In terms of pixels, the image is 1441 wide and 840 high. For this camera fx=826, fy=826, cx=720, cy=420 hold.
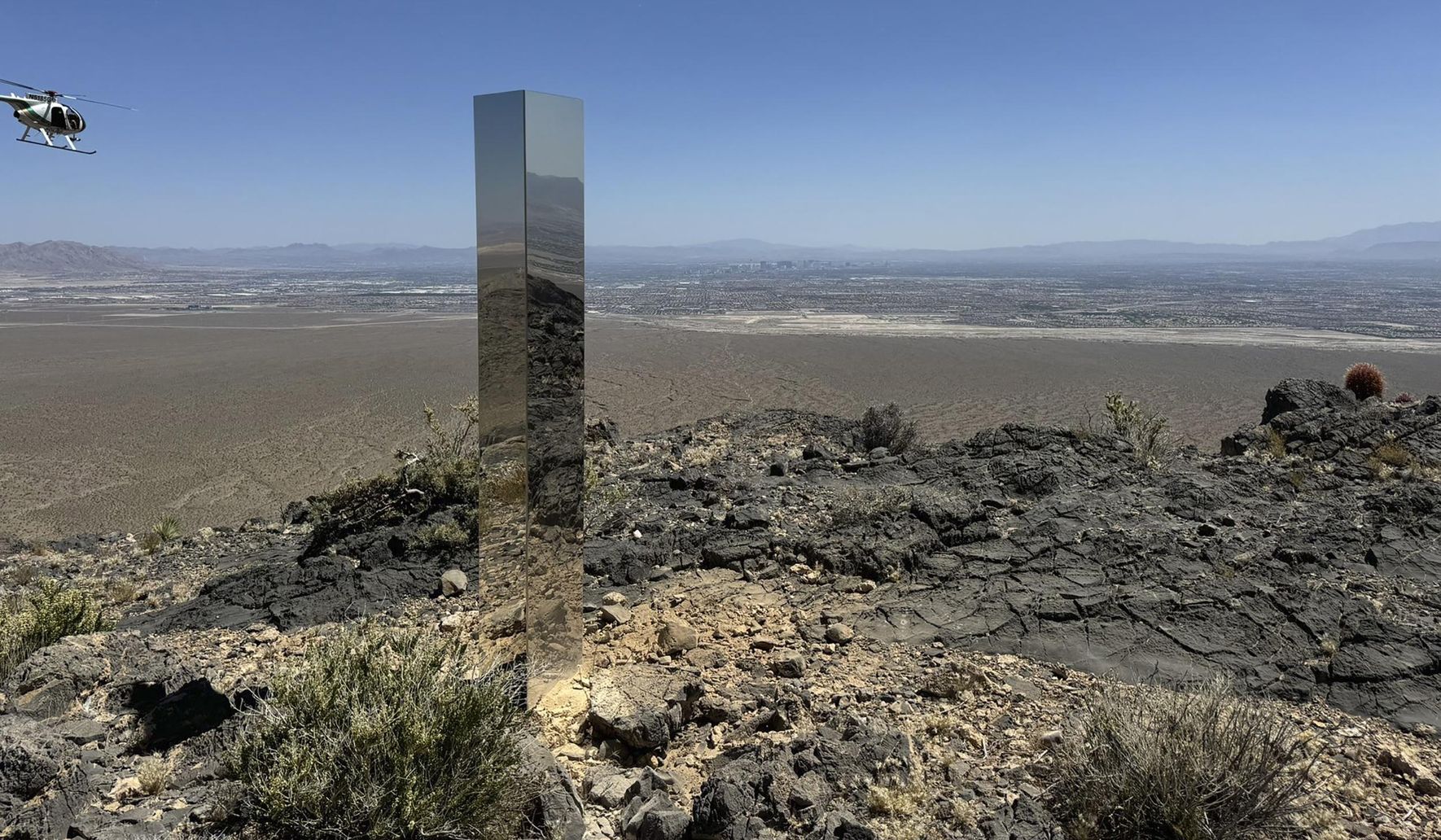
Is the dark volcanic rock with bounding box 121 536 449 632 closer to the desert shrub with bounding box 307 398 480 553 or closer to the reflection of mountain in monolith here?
the desert shrub with bounding box 307 398 480 553

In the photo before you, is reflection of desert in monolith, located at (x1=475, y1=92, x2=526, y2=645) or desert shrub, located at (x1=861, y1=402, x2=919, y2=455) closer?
reflection of desert in monolith, located at (x1=475, y1=92, x2=526, y2=645)

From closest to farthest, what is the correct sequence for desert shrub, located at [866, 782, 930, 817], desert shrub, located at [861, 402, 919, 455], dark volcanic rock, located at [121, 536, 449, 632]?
1. desert shrub, located at [866, 782, 930, 817]
2. dark volcanic rock, located at [121, 536, 449, 632]
3. desert shrub, located at [861, 402, 919, 455]

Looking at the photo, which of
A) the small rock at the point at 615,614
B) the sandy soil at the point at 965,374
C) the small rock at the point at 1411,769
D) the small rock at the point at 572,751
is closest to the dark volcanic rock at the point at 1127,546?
the small rock at the point at 1411,769

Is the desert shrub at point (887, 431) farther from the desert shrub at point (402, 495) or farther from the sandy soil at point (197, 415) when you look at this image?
the sandy soil at point (197, 415)

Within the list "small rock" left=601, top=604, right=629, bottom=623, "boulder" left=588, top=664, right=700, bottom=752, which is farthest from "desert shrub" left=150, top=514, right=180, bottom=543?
"boulder" left=588, top=664, right=700, bottom=752

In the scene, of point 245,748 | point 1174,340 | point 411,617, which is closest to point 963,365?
point 1174,340

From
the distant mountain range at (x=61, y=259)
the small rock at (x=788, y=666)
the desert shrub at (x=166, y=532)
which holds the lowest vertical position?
the desert shrub at (x=166, y=532)

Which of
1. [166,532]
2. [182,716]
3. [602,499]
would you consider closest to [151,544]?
[166,532]
